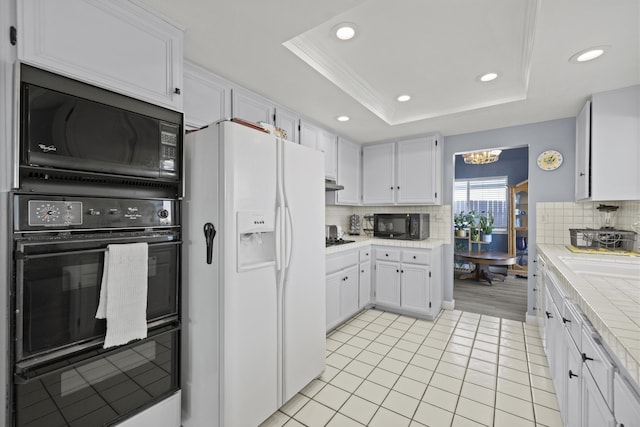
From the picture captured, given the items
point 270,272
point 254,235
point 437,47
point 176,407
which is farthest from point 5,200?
point 437,47

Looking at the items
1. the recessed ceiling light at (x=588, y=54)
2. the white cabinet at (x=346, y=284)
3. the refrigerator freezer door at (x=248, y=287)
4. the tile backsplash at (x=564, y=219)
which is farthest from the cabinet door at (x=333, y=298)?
the recessed ceiling light at (x=588, y=54)

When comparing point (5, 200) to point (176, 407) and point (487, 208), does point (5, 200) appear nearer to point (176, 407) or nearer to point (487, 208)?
point (176, 407)

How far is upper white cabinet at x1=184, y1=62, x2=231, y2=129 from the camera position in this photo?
1.95 m

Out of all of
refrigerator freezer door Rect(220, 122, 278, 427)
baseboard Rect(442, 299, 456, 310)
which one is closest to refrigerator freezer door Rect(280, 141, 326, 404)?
refrigerator freezer door Rect(220, 122, 278, 427)

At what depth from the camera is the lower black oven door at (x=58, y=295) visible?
1.09 m

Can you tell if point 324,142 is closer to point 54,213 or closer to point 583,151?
point 583,151

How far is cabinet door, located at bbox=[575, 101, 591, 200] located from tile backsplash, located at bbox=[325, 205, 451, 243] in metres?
1.36

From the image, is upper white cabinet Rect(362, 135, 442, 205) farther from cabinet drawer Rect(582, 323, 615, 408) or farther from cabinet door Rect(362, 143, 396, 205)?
cabinet drawer Rect(582, 323, 615, 408)

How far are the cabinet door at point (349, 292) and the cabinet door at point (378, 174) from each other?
1194 mm

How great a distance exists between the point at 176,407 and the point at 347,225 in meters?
3.24

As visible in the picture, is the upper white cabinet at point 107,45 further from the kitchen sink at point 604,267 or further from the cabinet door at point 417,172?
the cabinet door at point 417,172

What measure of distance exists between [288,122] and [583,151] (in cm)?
284

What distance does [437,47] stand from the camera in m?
2.05

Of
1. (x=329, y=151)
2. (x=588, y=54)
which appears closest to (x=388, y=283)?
(x=329, y=151)
